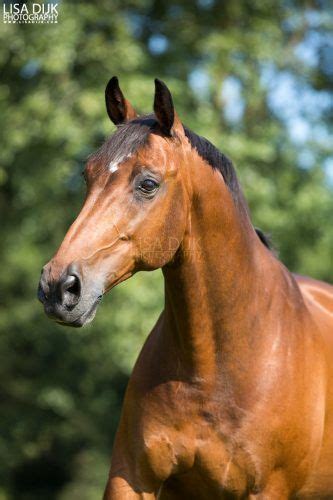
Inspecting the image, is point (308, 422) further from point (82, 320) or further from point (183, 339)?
point (82, 320)

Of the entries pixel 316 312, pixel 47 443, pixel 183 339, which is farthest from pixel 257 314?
pixel 47 443

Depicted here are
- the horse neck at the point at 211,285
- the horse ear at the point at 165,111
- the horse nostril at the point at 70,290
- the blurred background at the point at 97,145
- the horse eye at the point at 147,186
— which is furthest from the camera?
the blurred background at the point at 97,145

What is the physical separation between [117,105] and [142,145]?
520mm

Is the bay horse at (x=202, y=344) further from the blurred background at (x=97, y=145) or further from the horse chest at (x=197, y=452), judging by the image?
the blurred background at (x=97, y=145)

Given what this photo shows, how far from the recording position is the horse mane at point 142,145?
365 centimetres

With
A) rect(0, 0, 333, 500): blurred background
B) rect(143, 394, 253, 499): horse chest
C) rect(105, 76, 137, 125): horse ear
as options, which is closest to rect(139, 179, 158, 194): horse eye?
rect(105, 76, 137, 125): horse ear

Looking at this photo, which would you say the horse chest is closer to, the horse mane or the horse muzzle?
the horse muzzle

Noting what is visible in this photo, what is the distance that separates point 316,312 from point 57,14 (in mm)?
9528

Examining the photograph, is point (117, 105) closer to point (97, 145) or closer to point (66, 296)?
point (66, 296)

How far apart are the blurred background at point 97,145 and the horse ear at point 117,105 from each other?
354 inches

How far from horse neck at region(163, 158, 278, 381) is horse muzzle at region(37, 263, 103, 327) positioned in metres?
0.65

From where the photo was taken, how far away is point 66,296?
332cm

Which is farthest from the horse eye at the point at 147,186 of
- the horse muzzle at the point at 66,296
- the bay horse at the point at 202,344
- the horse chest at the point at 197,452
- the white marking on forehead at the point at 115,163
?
the horse chest at the point at 197,452

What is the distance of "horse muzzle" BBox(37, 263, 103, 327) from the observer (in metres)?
3.31
